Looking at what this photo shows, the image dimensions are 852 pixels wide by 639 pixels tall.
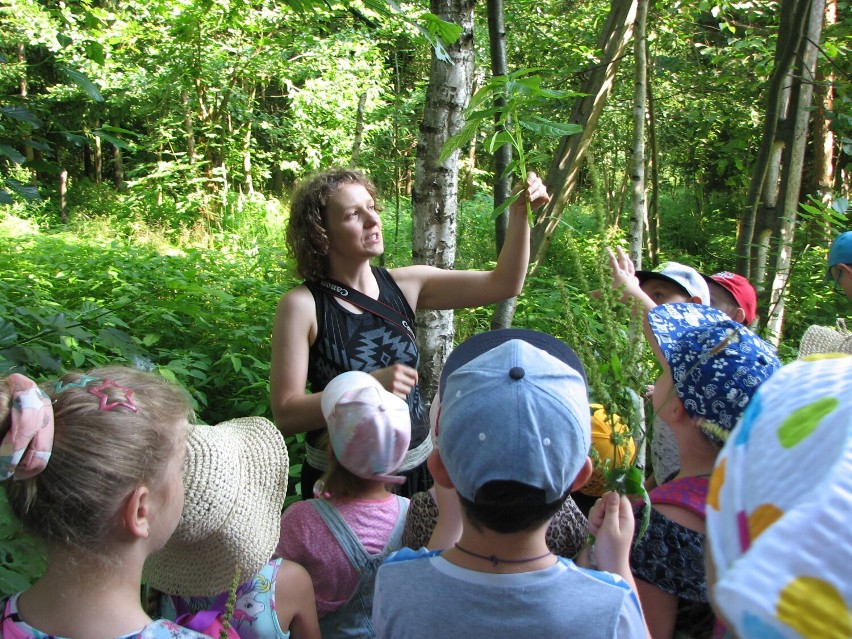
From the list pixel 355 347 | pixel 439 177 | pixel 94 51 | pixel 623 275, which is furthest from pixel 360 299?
pixel 94 51

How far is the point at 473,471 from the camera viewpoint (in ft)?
3.59

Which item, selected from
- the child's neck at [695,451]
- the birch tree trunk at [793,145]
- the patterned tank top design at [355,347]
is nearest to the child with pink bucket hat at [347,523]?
the patterned tank top design at [355,347]

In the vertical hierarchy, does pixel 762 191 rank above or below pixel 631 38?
below

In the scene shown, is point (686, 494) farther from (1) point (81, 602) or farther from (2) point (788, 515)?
(1) point (81, 602)

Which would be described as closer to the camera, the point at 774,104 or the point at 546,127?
the point at 546,127

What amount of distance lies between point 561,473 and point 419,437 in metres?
1.12

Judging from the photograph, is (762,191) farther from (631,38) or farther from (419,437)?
(419,437)

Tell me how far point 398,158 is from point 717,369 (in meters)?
10.7

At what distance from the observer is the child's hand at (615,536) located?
47.0 inches

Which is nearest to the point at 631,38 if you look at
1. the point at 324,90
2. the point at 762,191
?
the point at 762,191

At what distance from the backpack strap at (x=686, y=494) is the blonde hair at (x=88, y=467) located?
1022 millimetres

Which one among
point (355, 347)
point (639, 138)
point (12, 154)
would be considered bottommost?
point (355, 347)

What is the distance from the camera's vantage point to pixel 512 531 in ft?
3.68

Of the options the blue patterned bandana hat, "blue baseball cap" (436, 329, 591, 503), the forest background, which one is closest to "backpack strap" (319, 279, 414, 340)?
the forest background
